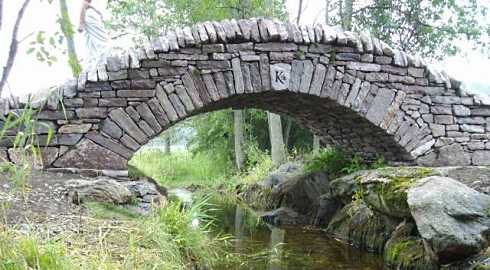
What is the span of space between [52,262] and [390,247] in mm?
3729

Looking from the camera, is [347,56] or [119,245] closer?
[119,245]

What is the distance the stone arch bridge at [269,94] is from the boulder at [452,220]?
2390 mm

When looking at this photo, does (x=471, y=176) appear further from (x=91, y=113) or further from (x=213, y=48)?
(x=91, y=113)

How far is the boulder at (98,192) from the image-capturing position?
14.5 ft

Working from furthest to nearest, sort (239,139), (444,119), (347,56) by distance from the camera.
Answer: (239,139) < (444,119) < (347,56)

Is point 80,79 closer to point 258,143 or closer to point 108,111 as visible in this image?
point 108,111

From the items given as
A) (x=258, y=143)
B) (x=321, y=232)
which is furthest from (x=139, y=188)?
(x=258, y=143)

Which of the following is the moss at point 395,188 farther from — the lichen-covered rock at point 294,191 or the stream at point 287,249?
the lichen-covered rock at point 294,191

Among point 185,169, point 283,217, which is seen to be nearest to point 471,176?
point 283,217

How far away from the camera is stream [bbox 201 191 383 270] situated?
513cm

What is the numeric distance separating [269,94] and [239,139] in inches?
264

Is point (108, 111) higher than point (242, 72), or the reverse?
point (242, 72)

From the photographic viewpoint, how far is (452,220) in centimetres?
411

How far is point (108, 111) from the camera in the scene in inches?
224
